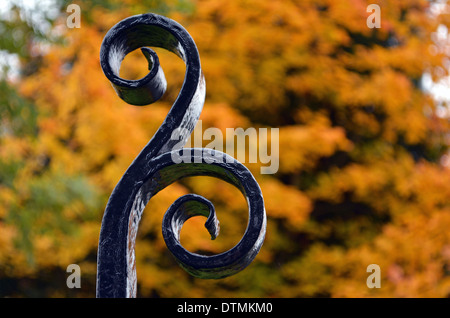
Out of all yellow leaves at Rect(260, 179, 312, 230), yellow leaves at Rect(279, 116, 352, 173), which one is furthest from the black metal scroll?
yellow leaves at Rect(279, 116, 352, 173)

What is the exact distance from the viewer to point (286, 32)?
381cm

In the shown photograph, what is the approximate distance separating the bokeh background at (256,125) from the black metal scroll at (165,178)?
2.14 metres

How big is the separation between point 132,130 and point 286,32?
1.75 m

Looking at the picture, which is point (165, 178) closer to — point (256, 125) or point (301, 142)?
point (301, 142)

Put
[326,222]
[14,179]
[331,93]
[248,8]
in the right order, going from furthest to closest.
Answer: [326,222] < [331,93] < [248,8] < [14,179]

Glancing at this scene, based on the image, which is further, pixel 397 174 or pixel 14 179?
pixel 397 174

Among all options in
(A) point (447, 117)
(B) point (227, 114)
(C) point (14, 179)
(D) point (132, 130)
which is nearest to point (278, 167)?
(B) point (227, 114)

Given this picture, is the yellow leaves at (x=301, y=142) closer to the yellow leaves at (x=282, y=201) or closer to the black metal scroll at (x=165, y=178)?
the yellow leaves at (x=282, y=201)

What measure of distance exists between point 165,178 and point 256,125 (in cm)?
355

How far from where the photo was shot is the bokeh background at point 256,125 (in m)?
3.12

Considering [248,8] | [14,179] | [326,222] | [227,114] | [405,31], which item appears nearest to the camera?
[14,179]

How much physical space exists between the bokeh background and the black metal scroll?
2.14 meters

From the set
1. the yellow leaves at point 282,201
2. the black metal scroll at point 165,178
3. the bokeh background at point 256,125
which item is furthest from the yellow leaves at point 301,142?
the black metal scroll at point 165,178

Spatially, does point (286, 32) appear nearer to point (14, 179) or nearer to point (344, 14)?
point (344, 14)
